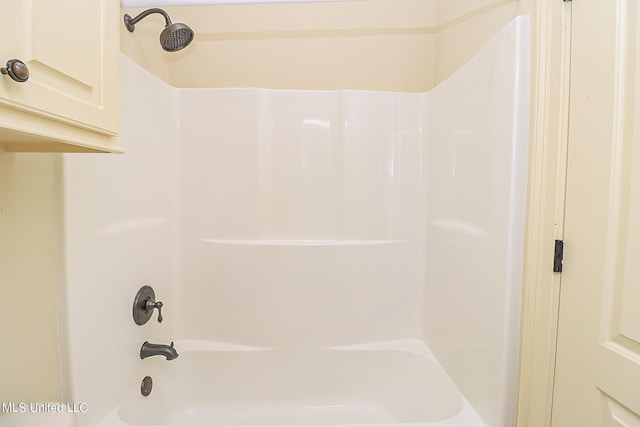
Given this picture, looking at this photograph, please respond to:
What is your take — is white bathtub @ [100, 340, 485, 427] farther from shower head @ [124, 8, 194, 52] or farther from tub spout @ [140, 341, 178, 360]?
shower head @ [124, 8, 194, 52]

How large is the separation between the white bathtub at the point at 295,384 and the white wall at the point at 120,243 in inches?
10.7

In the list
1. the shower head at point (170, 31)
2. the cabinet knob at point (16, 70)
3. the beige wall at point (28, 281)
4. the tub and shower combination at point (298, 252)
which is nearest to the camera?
the cabinet knob at point (16, 70)

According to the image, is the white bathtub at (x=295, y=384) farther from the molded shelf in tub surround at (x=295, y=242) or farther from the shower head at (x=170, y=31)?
the shower head at (x=170, y=31)

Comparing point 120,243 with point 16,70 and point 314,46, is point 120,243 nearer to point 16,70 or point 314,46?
point 16,70

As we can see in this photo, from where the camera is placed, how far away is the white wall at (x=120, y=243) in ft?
3.34

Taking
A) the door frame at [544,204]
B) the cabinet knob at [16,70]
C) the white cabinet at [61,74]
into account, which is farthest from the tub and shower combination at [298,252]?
the cabinet knob at [16,70]

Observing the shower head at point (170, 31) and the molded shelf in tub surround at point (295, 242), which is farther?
the molded shelf in tub surround at point (295, 242)

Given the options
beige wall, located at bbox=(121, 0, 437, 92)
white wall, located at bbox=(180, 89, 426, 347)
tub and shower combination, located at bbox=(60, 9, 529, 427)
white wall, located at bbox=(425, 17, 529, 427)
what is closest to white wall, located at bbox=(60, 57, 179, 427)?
tub and shower combination, located at bbox=(60, 9, 529, 427)

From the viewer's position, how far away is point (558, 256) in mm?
934

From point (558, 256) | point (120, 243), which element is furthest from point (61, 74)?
point (558, 256)

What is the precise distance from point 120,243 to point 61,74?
79 cm

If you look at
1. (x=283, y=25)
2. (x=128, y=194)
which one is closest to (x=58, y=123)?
(x=128, y=194)

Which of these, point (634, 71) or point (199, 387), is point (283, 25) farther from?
point (199, 387)

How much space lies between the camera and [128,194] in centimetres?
131
